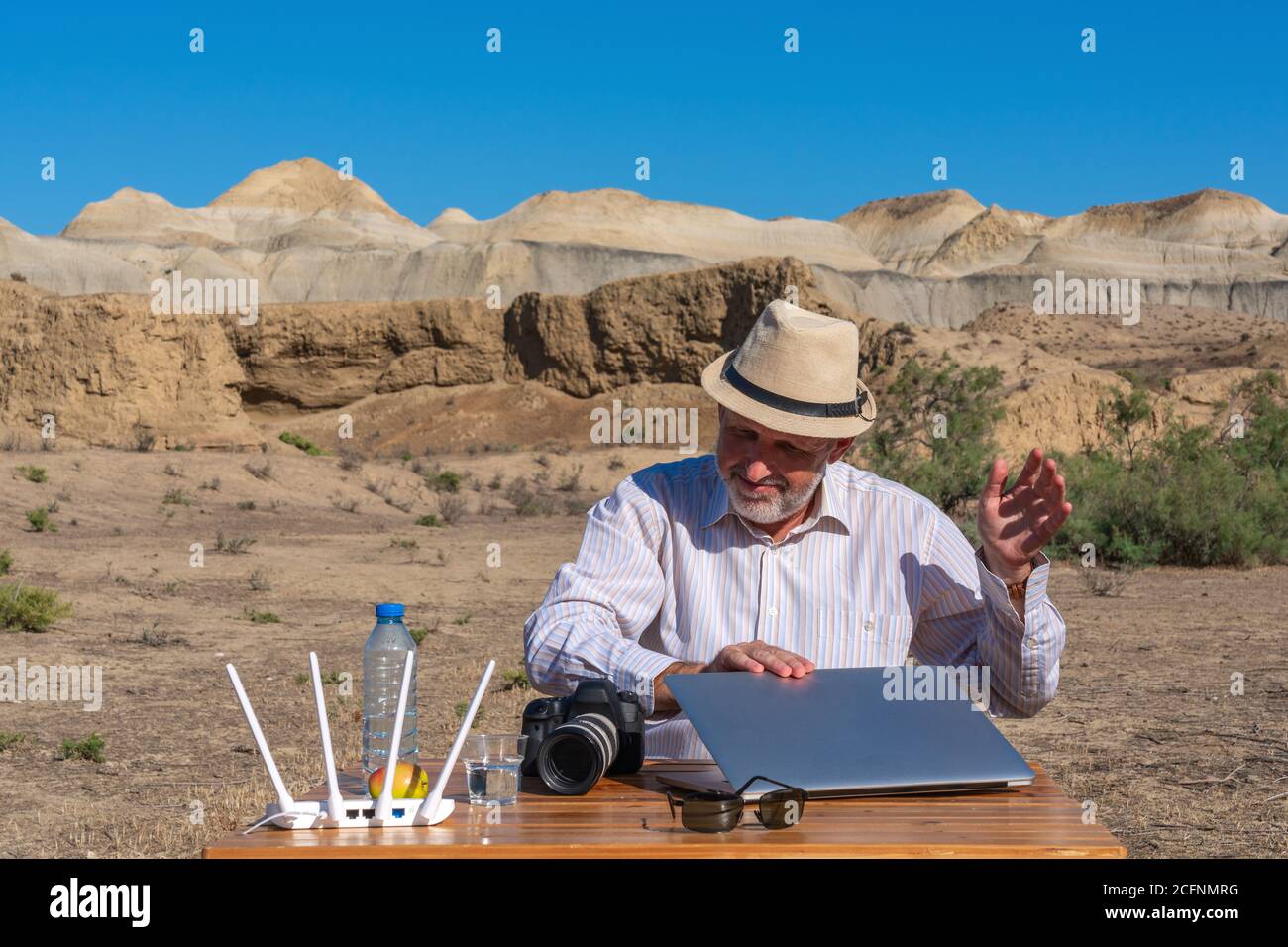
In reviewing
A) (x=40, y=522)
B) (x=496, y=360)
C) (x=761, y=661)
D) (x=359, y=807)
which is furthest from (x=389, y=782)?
(x=496, y=360)

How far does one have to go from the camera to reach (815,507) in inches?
142

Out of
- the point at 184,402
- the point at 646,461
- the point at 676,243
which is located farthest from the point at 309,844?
the point at 676,243

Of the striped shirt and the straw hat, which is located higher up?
the straw hat

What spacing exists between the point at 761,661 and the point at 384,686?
0.82m

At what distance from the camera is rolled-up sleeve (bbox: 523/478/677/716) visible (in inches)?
126

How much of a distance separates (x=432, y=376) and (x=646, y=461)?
12.6 metres

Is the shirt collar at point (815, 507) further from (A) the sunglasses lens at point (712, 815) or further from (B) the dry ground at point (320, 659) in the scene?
(B) the dry ground at point (320, 659)

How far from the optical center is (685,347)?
1462 inches

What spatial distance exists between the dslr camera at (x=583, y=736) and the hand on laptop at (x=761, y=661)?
21 cm

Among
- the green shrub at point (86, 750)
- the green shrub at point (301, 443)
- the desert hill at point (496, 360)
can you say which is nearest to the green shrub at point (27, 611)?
the green shrub at point (86, 750)

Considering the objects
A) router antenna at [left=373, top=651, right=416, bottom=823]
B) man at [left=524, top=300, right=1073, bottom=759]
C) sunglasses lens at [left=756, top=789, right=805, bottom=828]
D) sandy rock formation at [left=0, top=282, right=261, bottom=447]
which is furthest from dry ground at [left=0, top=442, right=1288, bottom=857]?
sandy rock formation at [left=0, top=282, right=261, bottom=447]

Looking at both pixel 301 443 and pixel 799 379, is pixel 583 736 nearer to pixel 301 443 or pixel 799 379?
pixel 799 379

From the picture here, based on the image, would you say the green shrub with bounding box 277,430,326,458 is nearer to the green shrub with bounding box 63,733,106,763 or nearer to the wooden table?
the green shrub with bounding box 63,733,106,763
